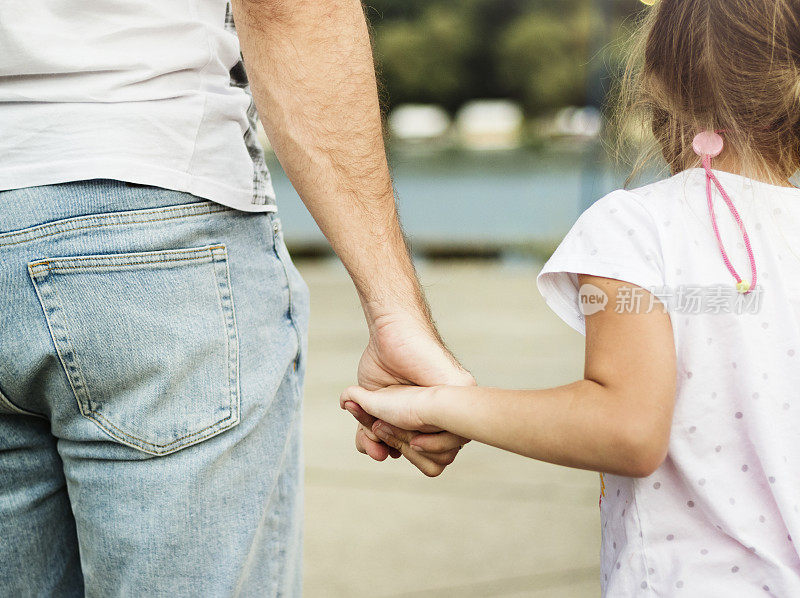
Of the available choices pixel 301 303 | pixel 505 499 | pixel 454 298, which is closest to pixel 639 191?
pixel 301 303

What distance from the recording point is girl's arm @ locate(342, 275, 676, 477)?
3.75 ft

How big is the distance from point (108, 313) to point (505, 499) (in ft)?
8.68

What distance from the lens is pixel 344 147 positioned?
1384mm

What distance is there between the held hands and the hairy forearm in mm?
39

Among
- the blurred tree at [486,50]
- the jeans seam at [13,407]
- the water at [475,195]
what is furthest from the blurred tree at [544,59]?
the jeans seam at [13,407]

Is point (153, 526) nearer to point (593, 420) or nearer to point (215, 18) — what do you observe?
point (593, 420)

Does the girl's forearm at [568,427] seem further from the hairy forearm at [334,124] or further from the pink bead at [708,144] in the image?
the pink bead at [708,144]

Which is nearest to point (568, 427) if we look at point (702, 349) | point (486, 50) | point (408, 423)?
point (702, 349)

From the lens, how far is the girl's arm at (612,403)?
45.0 inches

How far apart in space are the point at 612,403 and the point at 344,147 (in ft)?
1.83

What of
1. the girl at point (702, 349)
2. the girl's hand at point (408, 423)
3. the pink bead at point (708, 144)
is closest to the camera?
the girl at point (702, 349)

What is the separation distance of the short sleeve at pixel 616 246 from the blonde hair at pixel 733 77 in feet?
0.57

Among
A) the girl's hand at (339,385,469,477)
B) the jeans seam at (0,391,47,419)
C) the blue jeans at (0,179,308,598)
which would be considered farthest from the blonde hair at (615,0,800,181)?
the jeans seam at (0,391,47,419)

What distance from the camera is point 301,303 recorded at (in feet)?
4.58
